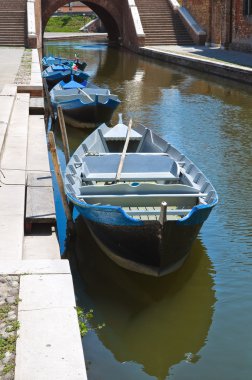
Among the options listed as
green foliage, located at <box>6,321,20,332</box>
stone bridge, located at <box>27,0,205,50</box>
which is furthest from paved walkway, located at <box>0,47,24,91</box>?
green foliage, located at <box>6,321,20,332</box>

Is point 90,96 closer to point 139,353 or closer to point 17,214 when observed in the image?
point 17,214

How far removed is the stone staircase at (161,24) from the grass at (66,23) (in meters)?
19.9

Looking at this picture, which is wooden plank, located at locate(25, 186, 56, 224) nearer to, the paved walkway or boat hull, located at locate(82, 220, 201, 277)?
boat hull, located at locate(82, 220, 201, 277)

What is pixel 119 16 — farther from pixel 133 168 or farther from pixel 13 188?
pixel 13 188

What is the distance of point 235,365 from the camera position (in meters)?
5.45

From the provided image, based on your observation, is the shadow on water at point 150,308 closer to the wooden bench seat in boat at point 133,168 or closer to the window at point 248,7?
the wooden bench seat in boat at point 133,168

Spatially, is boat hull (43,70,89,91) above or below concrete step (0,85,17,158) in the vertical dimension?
above

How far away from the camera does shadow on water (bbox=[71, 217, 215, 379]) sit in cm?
575

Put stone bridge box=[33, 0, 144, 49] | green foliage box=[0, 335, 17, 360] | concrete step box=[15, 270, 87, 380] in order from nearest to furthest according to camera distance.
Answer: concrete step box=[15, 270, 87, 380] → green foliage box=[0, 335, 17, 360] → stone bridge box=[33, 0, 144, 49]

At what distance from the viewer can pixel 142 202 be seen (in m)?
7.41

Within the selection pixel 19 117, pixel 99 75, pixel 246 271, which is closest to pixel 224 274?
pixel 246 271

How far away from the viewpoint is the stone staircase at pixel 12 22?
29781 millimetres

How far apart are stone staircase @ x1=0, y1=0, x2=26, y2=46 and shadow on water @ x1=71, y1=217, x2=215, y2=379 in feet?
76.8

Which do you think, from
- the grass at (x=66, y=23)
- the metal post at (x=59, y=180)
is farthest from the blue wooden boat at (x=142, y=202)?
the grass at (x=66, y=23)
